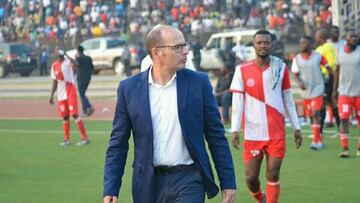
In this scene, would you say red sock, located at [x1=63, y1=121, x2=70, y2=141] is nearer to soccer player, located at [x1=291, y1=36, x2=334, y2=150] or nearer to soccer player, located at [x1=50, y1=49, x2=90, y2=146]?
soccer player, located at [x1=50, y1=49, x2=90, y2=146]

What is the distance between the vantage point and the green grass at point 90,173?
12781 millimetres

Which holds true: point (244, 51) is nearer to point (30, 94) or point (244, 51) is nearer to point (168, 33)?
point (30, 94)

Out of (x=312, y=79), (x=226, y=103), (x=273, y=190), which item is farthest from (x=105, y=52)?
(x=273, y=190)

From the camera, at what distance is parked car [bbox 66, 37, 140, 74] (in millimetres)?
42750

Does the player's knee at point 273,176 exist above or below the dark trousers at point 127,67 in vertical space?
above

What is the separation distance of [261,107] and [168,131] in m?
4.24

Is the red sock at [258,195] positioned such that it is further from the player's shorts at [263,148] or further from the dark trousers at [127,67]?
the dark trousers at [127,67]

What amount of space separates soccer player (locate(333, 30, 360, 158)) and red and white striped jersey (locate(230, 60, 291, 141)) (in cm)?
500

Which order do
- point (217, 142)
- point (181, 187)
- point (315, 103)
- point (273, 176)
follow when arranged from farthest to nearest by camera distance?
1. point (315, 103)
2. point (273, 176)
3. point (217, 142)
4. point (181, 187)

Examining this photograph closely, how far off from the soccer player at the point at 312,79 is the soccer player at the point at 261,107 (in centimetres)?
582

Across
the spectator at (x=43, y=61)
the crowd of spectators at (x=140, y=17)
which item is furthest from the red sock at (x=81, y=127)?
the spectator at (x=43, y=61)

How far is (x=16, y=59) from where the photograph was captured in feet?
148

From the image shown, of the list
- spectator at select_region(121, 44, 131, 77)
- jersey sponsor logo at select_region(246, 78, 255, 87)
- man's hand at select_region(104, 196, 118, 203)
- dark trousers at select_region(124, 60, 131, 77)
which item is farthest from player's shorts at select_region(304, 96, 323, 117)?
spectator at select_region(121, 44, 131, 77)

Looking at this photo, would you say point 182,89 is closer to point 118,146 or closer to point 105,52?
point 118,146
